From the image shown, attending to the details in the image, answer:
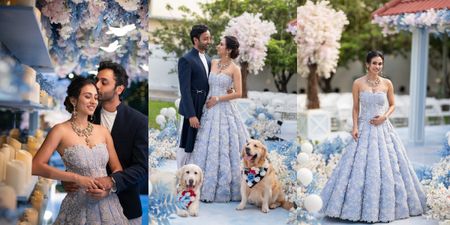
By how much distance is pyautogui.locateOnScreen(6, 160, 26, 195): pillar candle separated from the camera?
4.09 meters

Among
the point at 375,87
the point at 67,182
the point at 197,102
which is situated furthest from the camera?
the point at 375,87

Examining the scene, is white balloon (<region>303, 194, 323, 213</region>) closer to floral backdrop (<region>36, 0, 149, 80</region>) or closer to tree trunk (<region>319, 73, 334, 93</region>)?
floral backdrop (<region>36, 0, 149, 80</region>)

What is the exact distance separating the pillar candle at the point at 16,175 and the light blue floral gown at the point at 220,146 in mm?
1117

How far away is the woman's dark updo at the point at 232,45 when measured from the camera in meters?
4.42

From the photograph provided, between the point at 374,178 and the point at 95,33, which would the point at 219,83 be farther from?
the point at 374,178

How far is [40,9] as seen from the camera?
4164 mm

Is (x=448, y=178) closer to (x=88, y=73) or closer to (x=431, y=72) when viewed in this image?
(x=88, y=73)

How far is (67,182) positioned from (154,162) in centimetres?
59

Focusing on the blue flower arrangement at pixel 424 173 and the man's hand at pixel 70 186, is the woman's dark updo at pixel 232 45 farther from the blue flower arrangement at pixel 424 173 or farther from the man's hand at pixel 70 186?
the blue flower arrangement at pixel 424 173

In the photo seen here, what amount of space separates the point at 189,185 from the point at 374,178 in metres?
1.62

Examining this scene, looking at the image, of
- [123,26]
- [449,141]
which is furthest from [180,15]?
[449,141]

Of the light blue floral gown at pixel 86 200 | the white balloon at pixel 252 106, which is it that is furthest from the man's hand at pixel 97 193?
the white balloon at pixel 252 106

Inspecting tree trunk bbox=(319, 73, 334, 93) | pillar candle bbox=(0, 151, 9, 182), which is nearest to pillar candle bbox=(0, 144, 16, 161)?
pillar candle bbox=(0, 151, 9, 182)

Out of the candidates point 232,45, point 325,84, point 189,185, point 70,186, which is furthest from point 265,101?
point 325,84
